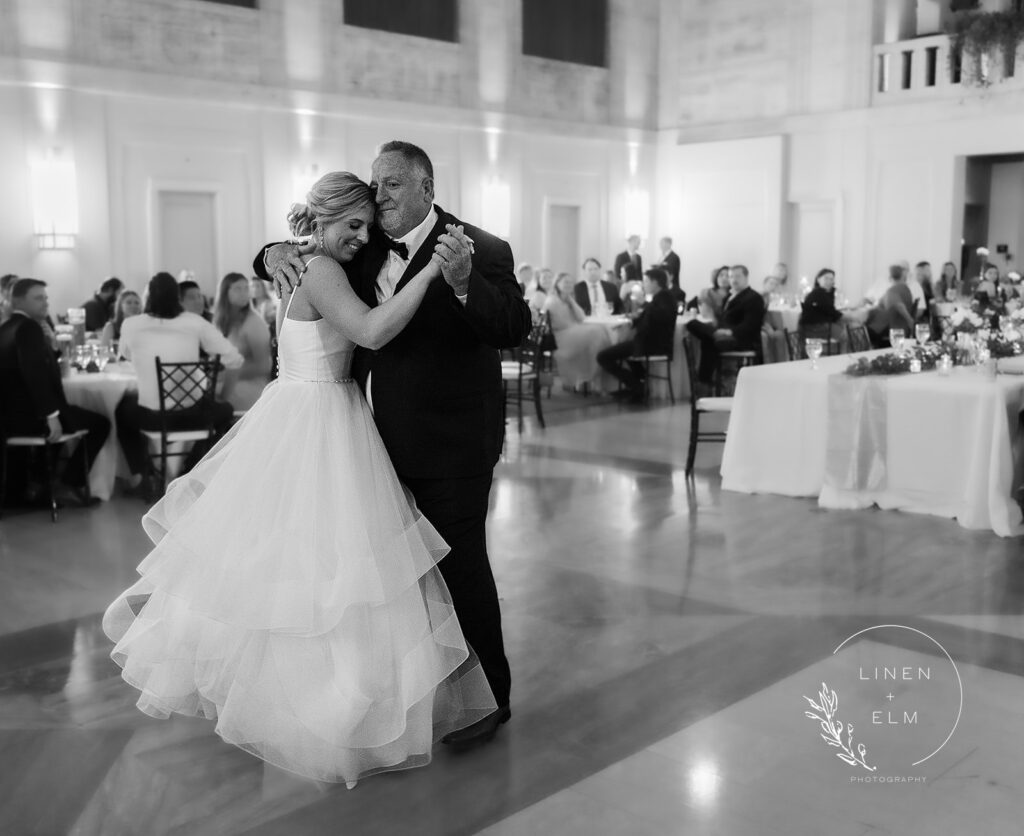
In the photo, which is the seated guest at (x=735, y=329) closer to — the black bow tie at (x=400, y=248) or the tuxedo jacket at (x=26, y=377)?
the tuxedo jacket at (x=26, y=377)

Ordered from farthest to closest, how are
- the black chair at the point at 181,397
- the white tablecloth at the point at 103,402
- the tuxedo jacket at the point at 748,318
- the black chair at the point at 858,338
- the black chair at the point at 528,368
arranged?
the tuxedo jacket at the point at 748,318 → the black chair at the point at 858,338 → the black chair at the point at 528,368 → the white tablecloth at the point at 103,402 → the black chair at the point at 181,397

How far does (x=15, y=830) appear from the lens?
3.01 meters

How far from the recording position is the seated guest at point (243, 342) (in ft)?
24.8

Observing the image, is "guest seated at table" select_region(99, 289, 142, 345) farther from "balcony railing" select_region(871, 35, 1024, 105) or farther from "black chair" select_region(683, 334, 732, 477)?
"balcony railing" select_region(871, 35, 1024, 105)

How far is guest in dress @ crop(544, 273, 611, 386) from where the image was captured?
11.9 meters

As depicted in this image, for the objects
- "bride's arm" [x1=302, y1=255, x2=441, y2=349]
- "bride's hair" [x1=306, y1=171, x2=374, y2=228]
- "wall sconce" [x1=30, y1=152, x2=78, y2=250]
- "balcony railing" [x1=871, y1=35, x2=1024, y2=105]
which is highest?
"balcony railing" [x1=871, y1=35, x2=1024, y2=105]

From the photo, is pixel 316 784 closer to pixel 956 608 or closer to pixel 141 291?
pixel 956 608

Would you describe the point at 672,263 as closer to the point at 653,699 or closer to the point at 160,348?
the point at 160,348

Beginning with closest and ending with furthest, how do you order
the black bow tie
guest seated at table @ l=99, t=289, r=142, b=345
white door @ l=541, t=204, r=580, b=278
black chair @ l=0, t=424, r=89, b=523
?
the black bow tie
black chair @ l=0, t=424, r=89, b=523
guest seated at table @ l=99, t=289, r=142, b=345
white door @ l=541, t=204, r=580, b=278

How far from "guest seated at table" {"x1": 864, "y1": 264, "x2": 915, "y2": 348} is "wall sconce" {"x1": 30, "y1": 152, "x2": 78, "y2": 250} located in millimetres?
8512

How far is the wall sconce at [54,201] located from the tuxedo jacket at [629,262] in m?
7.71

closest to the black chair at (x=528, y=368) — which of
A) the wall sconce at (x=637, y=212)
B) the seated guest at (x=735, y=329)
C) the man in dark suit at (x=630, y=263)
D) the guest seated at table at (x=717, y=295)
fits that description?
the seated guest at (x=735, y=329)

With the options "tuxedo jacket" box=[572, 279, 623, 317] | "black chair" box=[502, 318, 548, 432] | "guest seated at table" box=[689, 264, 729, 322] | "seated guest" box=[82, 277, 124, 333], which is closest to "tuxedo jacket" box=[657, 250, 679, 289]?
"tuxedo jacket" box=[572, 279, 623, 317]

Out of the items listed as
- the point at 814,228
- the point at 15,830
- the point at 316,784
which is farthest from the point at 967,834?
the point at 814,228
